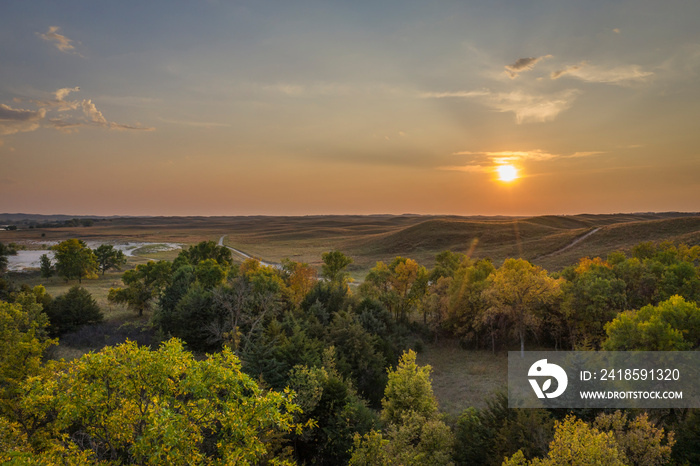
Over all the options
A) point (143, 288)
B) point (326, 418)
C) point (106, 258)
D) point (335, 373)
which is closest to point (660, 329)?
point (335, 373)

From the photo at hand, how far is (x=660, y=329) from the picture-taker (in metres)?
21.7

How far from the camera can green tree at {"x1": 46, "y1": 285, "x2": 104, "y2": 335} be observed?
40.4 metres

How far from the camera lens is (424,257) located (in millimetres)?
121375

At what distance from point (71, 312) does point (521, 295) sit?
48837 millimetres

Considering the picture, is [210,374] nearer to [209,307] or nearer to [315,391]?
[315,391]

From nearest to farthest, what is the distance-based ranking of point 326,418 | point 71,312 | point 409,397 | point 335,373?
1. point 409,397
2. point 326,418
3. point 335,373
4. point 71,312

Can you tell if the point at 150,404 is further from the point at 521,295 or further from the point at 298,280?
the point at 298,280

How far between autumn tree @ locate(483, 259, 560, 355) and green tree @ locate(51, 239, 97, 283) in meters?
80.8

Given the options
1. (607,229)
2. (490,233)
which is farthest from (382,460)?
(490,233)

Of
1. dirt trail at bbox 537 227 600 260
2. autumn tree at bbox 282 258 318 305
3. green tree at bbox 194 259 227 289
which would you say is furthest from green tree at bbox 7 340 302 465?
dirt trail at bbox 537 227 600 260

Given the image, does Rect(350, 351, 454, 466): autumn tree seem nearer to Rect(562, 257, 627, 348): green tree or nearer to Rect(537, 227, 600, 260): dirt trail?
Rect(562, 257, 627, 348): green tree

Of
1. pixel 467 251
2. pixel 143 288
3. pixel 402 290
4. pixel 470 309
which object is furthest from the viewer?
pixel 467 251

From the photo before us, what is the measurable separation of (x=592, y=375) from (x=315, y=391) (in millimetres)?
16637

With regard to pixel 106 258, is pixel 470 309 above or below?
below
